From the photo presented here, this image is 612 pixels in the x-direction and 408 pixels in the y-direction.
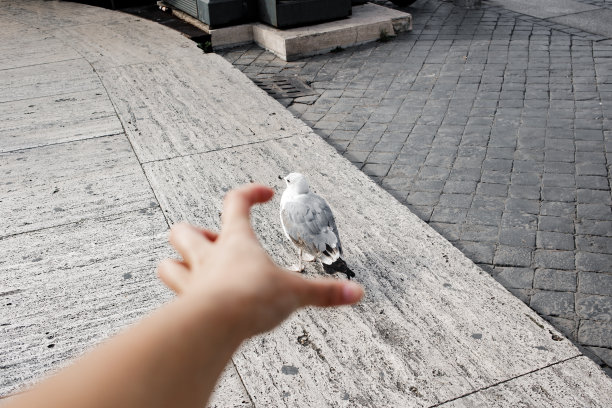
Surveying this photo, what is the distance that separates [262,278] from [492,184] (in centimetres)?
438

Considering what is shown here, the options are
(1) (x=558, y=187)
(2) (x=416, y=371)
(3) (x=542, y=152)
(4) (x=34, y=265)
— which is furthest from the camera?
(3) (x=542, y=152)

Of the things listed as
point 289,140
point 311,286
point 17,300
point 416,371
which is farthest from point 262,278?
point 289,140

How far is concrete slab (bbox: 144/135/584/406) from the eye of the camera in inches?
112

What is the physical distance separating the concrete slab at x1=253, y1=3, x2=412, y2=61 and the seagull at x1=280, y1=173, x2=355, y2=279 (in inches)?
182

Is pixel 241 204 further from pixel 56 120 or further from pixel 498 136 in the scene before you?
pixel 56 120

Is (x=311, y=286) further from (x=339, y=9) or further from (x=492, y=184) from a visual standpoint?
(x=339, y=9)

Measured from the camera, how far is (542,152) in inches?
206

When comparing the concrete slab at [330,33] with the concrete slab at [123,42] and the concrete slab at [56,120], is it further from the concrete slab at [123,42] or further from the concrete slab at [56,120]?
the concrete slab at [56,120]

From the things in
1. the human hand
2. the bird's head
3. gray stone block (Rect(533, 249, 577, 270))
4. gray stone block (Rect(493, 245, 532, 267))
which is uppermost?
the human hand

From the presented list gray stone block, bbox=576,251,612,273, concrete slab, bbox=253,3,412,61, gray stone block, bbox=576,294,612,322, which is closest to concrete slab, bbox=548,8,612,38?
concrete slab, bbox=253,3,412,61

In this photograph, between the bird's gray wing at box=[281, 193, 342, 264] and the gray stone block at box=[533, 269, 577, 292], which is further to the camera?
the gray stone block at box=[533, 269, 577, 292]

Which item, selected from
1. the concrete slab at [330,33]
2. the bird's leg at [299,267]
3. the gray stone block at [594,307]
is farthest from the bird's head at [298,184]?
the concrete slab at [330,33]

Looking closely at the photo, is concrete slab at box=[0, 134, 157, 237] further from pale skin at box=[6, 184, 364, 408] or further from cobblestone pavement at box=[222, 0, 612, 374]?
pale skin at box=[6, 184, 364, 408]

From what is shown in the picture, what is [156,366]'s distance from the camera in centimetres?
58
